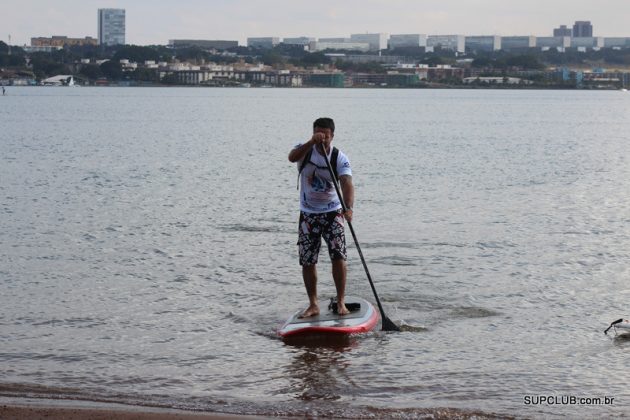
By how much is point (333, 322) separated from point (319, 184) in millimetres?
1509

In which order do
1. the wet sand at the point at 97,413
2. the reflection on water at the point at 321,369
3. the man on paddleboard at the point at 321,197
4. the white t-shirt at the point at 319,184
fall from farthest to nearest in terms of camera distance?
the white t-shirt at the point at 319,184
the man on paddleboard at the point at 321,197
the reflection on water at the point at 321,369
the wet sand at the point at 97,413

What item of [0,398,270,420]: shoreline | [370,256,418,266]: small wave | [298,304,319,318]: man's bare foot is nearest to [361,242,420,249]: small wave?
[370,256,418,266]: small wave

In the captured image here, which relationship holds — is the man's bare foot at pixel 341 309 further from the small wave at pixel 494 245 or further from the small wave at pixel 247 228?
the small wave at pixel 247 228

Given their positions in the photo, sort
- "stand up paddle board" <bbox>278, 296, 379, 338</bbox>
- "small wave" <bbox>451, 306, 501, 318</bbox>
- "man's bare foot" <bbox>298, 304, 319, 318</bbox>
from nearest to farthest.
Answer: "stand up paddle board" <bbox>278, 296, 379, 338</bbox>
"man's bare foot" <bbox>298, 304, 319, 318</bbox>
"small wave" <bbox>451, 306, 501, 318</bbox>

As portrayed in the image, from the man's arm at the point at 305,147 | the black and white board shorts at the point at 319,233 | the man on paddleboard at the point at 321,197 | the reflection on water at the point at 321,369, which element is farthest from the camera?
the black and white board shorts at the point at 319,233

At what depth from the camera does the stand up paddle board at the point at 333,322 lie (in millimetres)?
11047

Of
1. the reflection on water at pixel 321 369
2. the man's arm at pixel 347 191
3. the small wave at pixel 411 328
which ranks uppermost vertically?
the man's arm at pixel 347 191

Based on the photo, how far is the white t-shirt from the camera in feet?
35.0

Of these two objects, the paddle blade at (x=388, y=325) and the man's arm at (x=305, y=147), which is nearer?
the man's arm at (x=305, y=147)

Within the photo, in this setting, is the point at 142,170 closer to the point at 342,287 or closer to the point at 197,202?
the point at 197,202

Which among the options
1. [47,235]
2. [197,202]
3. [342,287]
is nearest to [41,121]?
[197,202]

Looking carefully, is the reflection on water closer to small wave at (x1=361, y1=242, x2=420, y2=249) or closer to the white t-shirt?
the white t-shirt

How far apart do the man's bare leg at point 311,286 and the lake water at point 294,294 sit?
550mm

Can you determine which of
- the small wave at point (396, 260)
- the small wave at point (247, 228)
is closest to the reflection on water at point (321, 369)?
the small wave at point (396, 260)
